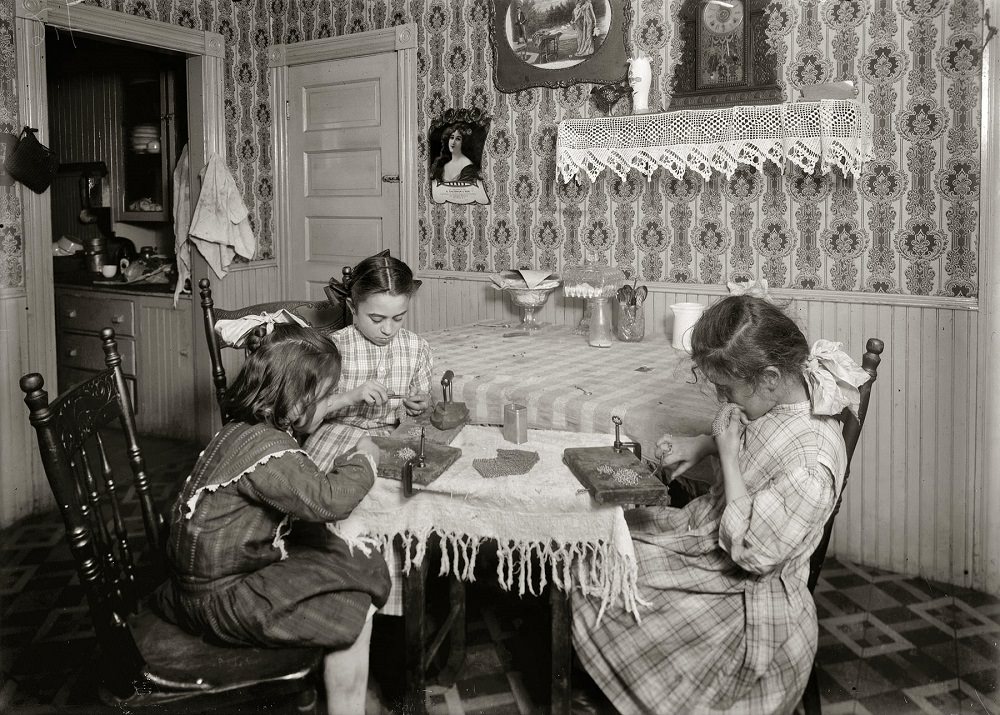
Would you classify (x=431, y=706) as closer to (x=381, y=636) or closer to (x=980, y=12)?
(x=381, y=636)

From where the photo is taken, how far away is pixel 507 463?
197 centimetres

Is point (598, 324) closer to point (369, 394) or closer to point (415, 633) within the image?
point (369, 394)

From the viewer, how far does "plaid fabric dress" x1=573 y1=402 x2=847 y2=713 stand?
185cm

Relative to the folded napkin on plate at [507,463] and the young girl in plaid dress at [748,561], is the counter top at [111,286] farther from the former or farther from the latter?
the young girl in plaid dress at [748,561]

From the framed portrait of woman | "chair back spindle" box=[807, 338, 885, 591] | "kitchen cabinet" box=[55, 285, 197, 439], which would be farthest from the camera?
"kitchen cabinet" box=[55, 285, 197, 439]

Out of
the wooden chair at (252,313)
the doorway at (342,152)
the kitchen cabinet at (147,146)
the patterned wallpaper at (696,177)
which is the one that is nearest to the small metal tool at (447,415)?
the wooden chair at (252,313)

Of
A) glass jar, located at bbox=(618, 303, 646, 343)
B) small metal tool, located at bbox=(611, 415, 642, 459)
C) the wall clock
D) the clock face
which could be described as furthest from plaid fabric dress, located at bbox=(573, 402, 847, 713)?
the clock face

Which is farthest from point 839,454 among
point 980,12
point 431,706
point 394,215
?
point 394,215

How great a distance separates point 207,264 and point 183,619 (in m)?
3.53

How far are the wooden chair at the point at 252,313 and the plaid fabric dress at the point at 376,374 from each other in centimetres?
32

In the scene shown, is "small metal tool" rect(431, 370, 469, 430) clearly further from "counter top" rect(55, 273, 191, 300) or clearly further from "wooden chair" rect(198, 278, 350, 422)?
"counter top" rect(55, 273, 191, 300)

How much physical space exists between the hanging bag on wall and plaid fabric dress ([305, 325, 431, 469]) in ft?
6.66

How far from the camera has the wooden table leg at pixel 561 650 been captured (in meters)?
1.92

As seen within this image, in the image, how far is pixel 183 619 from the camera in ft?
5.86
